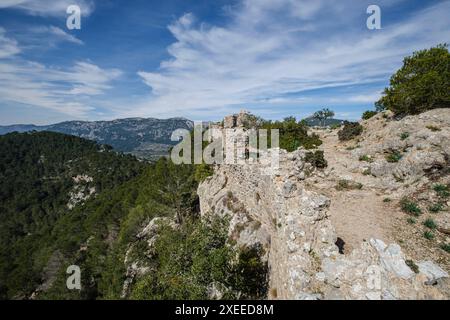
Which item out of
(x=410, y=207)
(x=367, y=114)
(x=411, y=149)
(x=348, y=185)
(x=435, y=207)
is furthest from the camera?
(x=367, y=114)

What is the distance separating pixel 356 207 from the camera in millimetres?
18438

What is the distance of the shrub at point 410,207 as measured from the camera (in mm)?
16922

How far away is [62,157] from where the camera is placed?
160 meters

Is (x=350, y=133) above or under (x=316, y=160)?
above

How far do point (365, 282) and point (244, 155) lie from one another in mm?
14807

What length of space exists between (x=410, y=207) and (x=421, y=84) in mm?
21458

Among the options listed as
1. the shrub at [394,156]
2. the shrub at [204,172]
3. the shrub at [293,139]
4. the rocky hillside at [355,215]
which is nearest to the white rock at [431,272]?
the rocky hillside at [355,215]

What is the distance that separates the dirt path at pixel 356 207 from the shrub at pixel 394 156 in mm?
2709

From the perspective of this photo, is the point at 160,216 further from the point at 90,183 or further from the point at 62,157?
the point at 62,157

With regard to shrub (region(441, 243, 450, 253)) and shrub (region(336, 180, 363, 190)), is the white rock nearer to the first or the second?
shrub (region(441, 243, 450, 253))

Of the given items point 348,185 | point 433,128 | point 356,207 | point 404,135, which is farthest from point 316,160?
point 433,128

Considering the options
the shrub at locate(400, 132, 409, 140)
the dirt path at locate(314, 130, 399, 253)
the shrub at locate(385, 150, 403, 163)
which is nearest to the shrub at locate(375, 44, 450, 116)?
the shrub at locate(400, 132, 409, 140)
